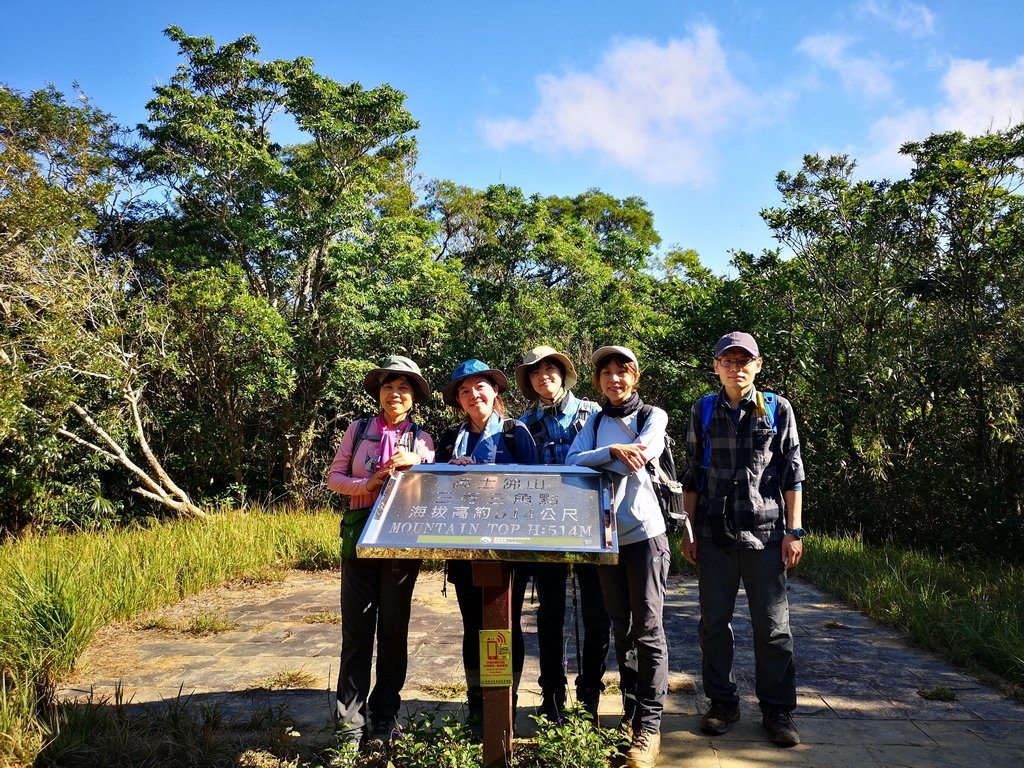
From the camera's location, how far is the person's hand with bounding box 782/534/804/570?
3180 millimetres

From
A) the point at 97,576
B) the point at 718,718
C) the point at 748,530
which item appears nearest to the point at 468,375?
the point at 748,530

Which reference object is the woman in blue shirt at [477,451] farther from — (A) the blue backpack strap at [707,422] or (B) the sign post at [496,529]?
(A) the blue backpack strap at [707,422]

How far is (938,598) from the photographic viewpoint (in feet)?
17.7

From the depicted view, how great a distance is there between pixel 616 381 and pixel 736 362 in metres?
0.59

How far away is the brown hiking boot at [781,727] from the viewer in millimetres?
3168

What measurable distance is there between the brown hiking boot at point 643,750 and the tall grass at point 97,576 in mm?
2548

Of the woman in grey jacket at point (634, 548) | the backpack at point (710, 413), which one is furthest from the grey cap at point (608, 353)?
the backpack at point (710, 413)

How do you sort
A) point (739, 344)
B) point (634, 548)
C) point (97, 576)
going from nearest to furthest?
point (634, 548) < point (739, 344) < point (97, 576)

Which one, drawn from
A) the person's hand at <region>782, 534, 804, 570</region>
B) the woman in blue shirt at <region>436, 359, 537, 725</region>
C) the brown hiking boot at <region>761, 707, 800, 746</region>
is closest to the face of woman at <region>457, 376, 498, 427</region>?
the woman in blue shirt at <region>436, 359, 537, 725</region>

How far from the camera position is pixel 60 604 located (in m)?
4.63

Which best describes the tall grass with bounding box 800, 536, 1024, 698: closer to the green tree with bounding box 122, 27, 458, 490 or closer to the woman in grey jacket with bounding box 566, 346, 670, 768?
the woman in grey jacket with bounding box 566, 346, 670, 768

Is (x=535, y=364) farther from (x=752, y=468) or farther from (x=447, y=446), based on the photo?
(x=752, y=468)

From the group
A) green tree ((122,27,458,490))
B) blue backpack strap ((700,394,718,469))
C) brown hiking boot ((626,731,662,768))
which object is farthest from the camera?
green tree ((122,27,458,490))

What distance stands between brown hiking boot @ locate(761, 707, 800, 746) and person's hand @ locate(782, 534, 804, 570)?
0.67 m
